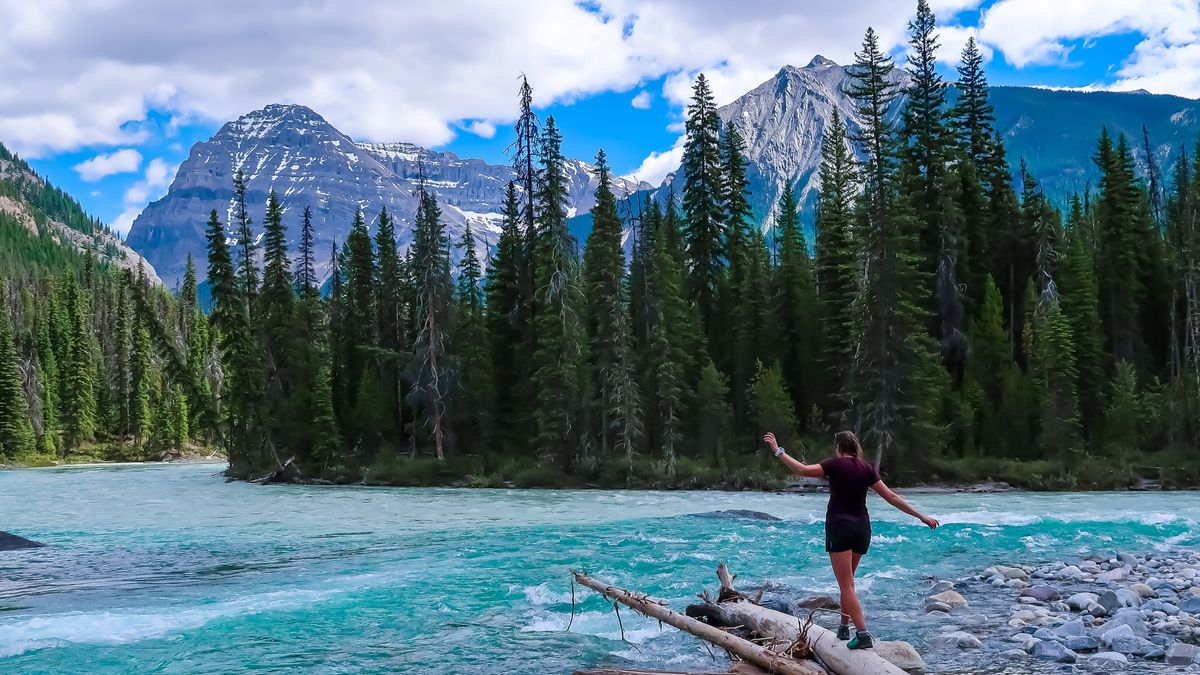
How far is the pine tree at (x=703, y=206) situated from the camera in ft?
190

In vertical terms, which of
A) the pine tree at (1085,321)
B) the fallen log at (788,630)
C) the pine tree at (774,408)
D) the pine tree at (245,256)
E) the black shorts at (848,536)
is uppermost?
the pine tree at (245,256)

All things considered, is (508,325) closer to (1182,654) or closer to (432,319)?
(432,319)

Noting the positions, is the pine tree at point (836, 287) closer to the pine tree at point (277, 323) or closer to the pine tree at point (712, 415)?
the pine tree at point (712, 415)

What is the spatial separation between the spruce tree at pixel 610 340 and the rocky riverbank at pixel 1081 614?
92.8 feet

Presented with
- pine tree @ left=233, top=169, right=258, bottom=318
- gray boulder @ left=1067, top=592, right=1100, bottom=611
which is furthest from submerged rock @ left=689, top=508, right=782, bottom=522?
pine tree @ left=233, top=169, right=258, bottom=318

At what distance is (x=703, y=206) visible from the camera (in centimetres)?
5900

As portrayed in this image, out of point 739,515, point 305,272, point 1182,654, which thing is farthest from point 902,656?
point 305,272

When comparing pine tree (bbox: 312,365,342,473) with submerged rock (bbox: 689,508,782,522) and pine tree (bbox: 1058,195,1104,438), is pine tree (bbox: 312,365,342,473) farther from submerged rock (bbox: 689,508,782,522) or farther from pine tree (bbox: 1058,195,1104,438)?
pine tree (bbox: 1058,195,1104,438)

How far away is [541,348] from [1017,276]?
29220 mm

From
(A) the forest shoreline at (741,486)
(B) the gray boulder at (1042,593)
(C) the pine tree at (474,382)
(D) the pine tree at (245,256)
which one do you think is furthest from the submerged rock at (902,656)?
(D) the pine tree at (245,256)

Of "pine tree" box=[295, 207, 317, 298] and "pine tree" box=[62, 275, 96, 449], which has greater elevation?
"pine tree" box=[295, 207, 317, 298]

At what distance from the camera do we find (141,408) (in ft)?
340

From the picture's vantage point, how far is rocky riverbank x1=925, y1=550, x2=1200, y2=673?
1060 centimetres

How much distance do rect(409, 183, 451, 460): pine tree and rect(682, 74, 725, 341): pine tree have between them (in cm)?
1618
